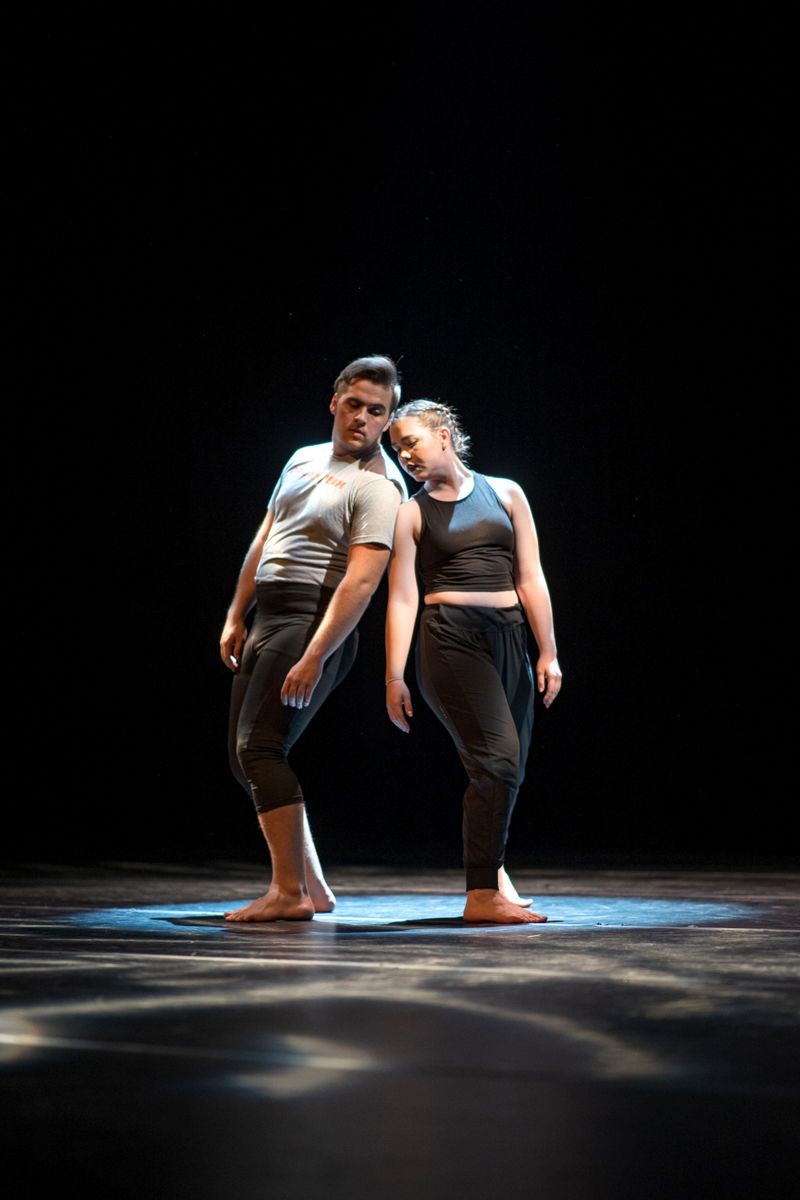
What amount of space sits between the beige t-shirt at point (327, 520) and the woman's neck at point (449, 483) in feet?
0.24

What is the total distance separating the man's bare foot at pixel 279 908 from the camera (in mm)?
2119

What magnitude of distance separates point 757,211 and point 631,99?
616 millimetres

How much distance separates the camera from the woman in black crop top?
2254 mm

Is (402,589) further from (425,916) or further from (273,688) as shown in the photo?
(425,916)

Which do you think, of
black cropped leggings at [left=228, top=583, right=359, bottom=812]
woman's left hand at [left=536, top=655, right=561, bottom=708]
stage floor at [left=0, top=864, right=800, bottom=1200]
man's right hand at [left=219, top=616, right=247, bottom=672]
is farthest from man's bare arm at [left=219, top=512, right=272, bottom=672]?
stage floor at [left=0, top=864, right=800, bottom=1200]

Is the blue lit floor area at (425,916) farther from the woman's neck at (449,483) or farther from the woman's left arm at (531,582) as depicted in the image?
the woman's neck at (449,483)

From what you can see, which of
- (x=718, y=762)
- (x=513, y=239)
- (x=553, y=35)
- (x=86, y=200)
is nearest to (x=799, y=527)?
(x=718, y=762)

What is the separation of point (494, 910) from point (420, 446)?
3.01 ft

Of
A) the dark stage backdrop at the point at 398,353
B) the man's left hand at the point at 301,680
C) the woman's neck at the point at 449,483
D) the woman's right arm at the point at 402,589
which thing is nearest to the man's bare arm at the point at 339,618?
the man's left hand at the point at 301,680

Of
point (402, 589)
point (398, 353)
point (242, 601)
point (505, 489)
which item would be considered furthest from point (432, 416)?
point (398, 353)

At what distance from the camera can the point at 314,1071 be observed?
92 centimetres

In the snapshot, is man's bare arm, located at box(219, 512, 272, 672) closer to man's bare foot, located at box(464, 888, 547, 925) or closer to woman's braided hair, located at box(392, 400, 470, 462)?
woman's braided hair, located at box(392, 400, 470, 462)

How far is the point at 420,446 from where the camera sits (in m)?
2.38

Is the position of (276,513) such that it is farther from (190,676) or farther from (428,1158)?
(190,676)
